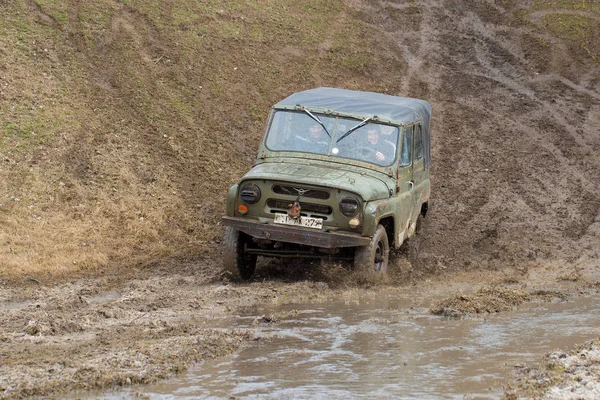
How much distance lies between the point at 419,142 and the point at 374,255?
232 centimetres

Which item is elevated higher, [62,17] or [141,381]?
[62,17]

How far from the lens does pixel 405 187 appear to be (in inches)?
411

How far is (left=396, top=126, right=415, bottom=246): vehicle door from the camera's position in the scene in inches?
400

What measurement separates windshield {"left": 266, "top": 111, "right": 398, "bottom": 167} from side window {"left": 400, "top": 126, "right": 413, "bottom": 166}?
16cm

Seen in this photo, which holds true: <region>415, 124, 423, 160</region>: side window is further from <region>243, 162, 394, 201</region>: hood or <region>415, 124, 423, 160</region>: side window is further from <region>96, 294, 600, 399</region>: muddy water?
<region>96, 294, 600, 399</region>: muddy water

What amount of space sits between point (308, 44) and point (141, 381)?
14.5m

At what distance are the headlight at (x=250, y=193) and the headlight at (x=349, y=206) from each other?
2.93ft

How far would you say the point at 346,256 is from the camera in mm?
9688

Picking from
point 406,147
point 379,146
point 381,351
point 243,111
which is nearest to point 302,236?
point 379,146

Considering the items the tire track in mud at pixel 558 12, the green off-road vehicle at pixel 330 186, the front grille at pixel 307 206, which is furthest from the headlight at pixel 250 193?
→ the tire track in mud at pixel 558 12

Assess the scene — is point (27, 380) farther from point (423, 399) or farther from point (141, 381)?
point (423, 399)

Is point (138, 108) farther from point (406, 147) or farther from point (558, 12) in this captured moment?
point (558, 12)

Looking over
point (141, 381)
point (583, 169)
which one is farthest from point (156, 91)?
point (141, 381)

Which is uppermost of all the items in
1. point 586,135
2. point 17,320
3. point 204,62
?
point 204,62
